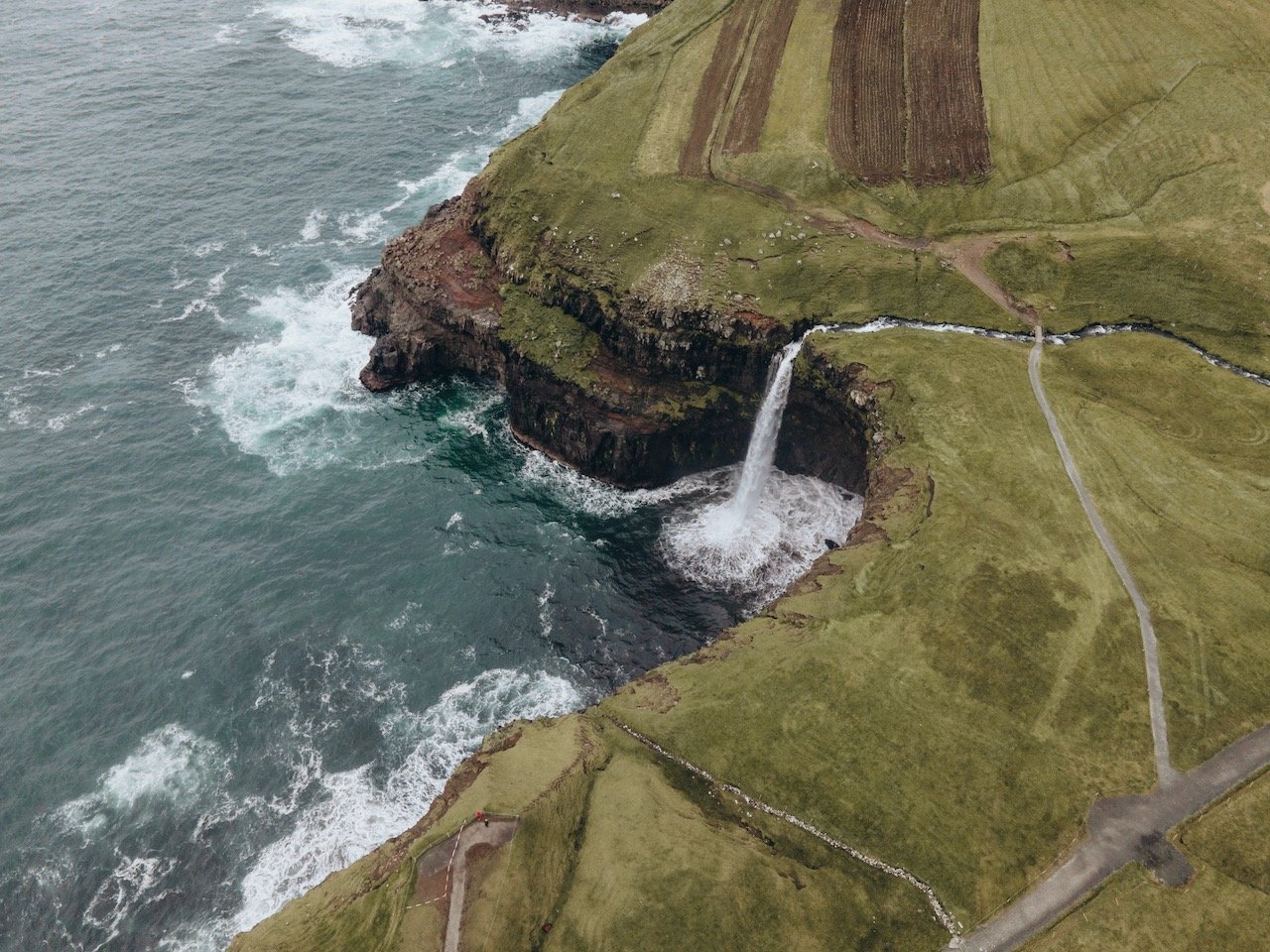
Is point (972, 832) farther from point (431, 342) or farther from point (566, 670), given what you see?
point (431, 342)

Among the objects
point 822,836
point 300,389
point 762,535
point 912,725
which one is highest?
point 912,725

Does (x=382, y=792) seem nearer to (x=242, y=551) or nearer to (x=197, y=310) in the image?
(x=242, y=551)

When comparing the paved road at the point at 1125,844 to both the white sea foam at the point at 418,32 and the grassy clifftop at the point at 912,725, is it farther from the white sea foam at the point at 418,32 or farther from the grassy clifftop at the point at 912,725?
the white sea foam at the point at 418,32

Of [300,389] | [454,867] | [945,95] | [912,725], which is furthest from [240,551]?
[945,95]

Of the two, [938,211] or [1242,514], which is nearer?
[1242,514]

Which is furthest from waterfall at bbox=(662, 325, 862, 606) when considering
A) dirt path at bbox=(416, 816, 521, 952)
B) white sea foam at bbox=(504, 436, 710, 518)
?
dirt path at bbox=(416, 816, 521, 952)

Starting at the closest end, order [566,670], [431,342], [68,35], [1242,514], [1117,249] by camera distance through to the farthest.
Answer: [1242,514] → [566,670] → [1117,249] → [431,342] → [68,35]

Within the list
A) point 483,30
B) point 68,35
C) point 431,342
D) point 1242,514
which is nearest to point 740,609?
point 1242,514

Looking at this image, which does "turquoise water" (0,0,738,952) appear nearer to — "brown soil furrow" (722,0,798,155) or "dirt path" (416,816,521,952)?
"dirt path" (416,816,521,952)
